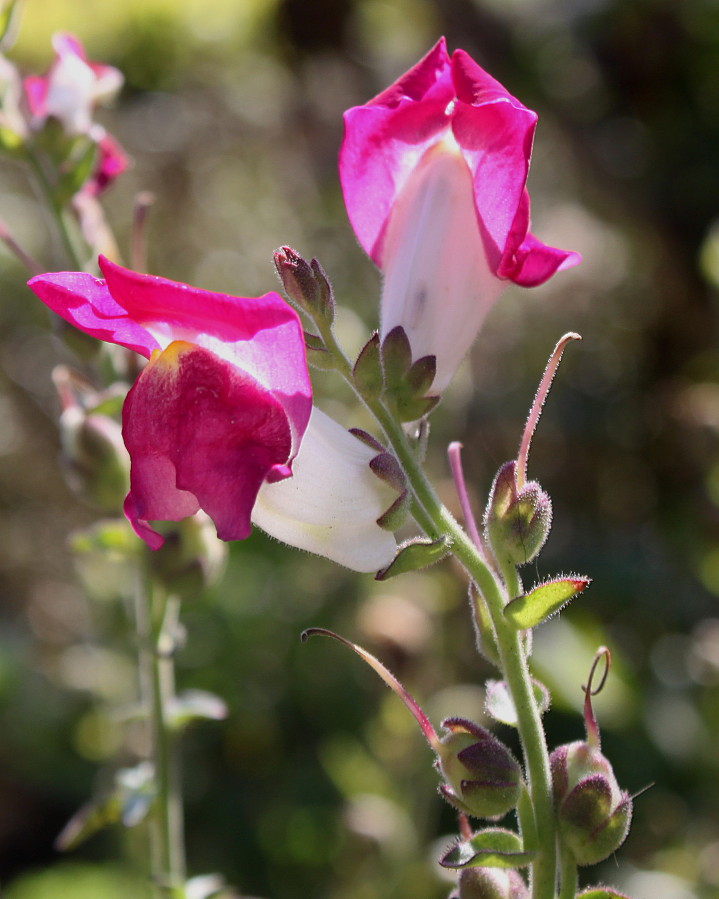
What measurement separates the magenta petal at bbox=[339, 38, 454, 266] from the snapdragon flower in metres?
0.14

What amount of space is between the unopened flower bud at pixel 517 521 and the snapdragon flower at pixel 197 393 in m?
0.10

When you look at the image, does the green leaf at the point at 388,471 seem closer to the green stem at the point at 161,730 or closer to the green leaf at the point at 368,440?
the green leaf at the point at 368,440

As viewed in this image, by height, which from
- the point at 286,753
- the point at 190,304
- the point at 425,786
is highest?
the point at 190,304

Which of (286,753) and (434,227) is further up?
(434,227)

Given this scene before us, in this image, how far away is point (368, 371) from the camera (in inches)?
19.1

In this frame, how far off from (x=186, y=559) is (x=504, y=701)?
0.28 meters

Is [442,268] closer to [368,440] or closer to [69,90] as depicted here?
[368,440]

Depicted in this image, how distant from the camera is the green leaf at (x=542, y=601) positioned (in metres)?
0.45

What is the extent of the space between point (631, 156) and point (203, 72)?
134 centimetres

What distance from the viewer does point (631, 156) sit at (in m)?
2.54

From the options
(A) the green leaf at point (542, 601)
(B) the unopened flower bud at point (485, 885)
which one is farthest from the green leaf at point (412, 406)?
(B) the unopened flower bud at point (485, 885)

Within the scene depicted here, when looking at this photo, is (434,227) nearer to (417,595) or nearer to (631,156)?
(417,595)

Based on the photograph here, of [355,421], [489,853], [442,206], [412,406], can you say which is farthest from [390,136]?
[355,421]

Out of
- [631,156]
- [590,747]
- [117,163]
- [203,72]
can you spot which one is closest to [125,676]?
[117,163]
